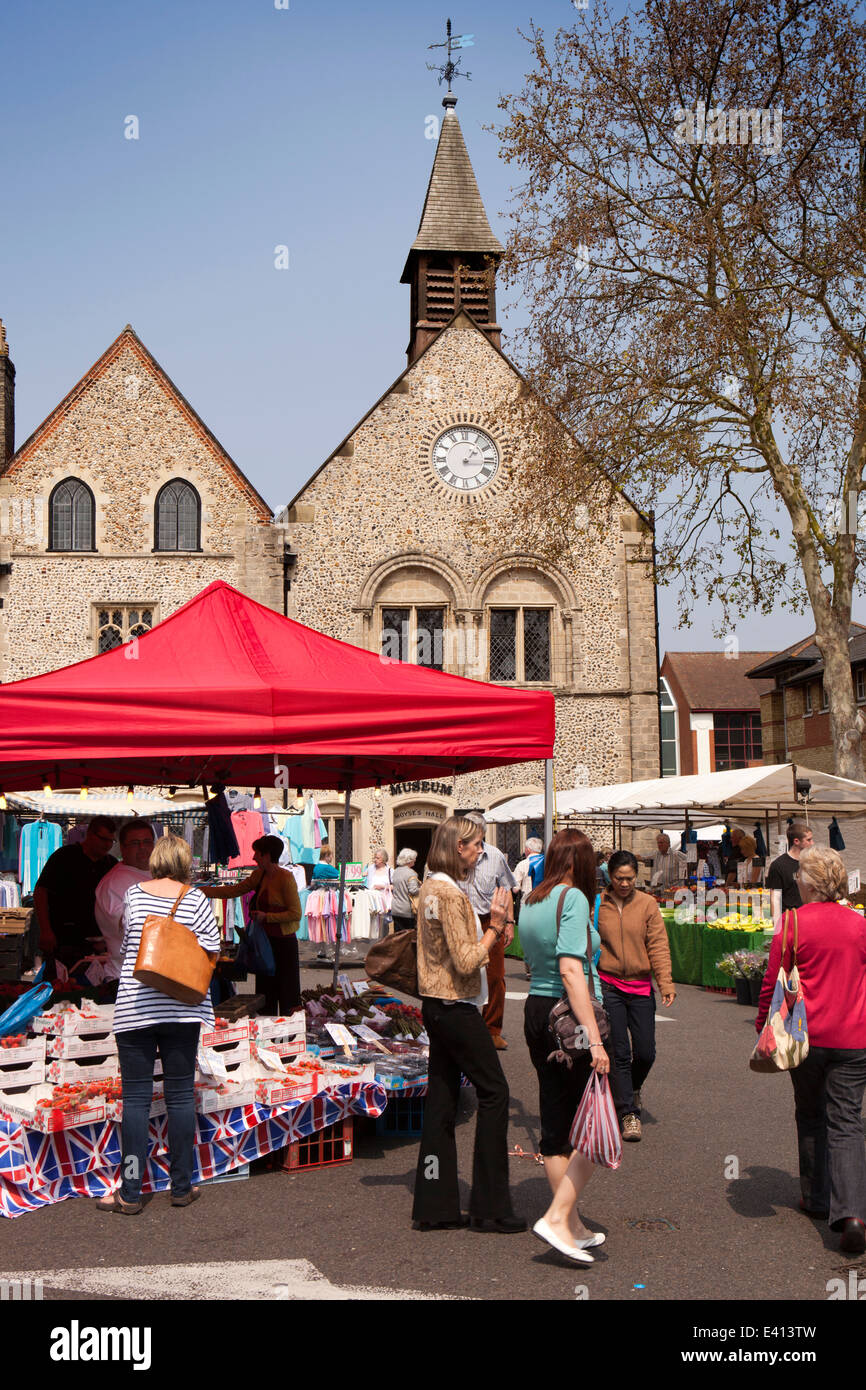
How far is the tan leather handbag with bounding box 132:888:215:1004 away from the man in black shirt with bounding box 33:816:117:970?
3.26m

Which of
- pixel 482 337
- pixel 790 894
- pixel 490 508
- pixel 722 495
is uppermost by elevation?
pixel 482 337

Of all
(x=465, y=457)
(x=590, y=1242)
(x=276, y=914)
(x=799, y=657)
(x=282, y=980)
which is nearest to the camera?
(x=590, y=1242)

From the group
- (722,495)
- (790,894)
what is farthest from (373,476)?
(790,894)

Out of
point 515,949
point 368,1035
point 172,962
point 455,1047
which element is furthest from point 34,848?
point 455,1047

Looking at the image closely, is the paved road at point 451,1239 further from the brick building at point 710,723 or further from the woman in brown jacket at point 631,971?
the brick building at point 710,723

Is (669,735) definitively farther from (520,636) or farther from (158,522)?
(158,522)

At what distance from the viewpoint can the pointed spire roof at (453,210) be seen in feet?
102

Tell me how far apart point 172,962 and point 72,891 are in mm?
3502

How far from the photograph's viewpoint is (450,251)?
3084 centimetres

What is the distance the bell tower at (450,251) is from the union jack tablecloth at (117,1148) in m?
25.1

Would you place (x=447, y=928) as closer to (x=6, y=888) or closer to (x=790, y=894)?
(x=790, y=894)

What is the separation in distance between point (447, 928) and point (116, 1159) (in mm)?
2177

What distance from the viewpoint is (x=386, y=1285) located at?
15.6 ft

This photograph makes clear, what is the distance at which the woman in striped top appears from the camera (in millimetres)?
5812
